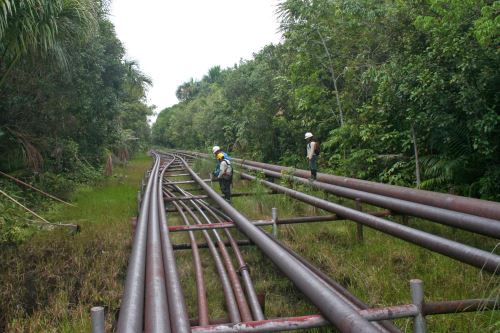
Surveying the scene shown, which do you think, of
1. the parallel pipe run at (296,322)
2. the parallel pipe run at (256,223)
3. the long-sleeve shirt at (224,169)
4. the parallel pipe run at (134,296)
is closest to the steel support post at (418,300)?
the parallel pipe run at (296,322)

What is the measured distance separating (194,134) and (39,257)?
44369 mm

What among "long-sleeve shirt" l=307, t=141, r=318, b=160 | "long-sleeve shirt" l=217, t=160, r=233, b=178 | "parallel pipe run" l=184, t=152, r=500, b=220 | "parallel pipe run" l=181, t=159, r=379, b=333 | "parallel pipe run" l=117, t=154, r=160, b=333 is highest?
"long-sleeve shirt" l=307, t=141, r=318, b=160

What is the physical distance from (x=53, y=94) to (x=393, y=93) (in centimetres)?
924

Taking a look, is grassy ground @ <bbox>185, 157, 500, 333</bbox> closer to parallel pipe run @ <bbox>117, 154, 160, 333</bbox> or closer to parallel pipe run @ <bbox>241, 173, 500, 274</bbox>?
parallel pipe run @ <bbox>241, 173, 500, 274</bbox>

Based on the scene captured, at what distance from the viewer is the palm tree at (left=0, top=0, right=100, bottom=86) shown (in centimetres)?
809

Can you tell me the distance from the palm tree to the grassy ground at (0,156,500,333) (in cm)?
370

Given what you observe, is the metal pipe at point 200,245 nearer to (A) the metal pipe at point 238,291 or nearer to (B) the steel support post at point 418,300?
(A) the metal pipe at point 238,291

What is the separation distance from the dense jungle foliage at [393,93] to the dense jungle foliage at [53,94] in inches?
240

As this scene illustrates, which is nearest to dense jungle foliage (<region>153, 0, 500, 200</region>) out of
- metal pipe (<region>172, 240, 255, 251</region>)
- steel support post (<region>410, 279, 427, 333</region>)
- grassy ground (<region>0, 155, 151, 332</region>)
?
metal pipe (<region>172, 240, 255, 251</region>)

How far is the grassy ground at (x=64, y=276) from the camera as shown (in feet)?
13.8

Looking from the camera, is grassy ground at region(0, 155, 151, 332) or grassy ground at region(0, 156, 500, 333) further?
grassy ground at region(0, 155, 151, 332)

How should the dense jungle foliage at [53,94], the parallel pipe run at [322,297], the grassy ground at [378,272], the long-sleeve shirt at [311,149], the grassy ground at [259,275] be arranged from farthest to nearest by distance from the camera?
the long-sleeve shirt at [311,149], the dense jungle foliage at [53,94], the grassy ground at [259,275], the grassy ground at [378,272], the parallel pipe run at [322,297]

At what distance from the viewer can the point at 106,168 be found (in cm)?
1756

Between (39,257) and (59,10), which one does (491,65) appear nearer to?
(39,257)
